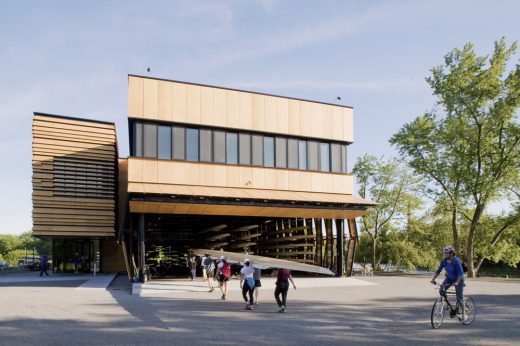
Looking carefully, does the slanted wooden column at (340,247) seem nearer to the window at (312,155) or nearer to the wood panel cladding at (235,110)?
the window at (312,155)

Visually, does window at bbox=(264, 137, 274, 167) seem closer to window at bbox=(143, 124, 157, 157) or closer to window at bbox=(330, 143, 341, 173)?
window at bbox=(330, 143, 341, 173)

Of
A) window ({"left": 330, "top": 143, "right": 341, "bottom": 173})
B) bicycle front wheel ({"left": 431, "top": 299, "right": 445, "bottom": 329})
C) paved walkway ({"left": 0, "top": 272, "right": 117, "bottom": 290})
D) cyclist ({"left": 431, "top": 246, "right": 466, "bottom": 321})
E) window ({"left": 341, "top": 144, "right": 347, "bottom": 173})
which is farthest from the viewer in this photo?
window ({"left": 341, "top": 144, "right": 347, "bottom": 173})

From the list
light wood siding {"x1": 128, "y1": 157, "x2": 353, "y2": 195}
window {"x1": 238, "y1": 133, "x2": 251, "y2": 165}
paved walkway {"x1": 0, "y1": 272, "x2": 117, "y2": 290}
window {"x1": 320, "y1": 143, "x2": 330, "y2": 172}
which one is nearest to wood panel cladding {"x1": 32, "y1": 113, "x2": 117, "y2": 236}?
paved walkway {"x1": 0, "y1": 272, "x2": 117, "y2": 290}

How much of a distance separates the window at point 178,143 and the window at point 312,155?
7.64 meters

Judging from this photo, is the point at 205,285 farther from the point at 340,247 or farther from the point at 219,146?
the point at 340,247

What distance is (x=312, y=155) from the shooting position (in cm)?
2927

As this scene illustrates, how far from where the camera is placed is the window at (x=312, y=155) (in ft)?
95.6

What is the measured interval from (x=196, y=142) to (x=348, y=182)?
979cm

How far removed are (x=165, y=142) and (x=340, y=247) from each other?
12.0 m

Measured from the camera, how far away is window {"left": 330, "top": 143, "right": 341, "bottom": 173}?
29.8 metres

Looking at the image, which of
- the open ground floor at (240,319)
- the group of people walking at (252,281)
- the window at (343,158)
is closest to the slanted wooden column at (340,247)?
the window at (343,158)

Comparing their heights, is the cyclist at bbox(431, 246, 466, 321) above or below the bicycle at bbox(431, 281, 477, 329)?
above

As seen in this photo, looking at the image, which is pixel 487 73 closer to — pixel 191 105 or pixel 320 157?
pixel 320 157

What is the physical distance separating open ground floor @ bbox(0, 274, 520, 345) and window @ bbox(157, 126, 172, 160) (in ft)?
25.1
